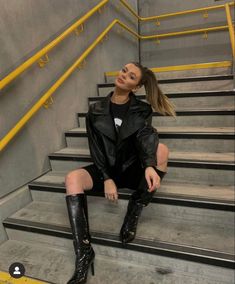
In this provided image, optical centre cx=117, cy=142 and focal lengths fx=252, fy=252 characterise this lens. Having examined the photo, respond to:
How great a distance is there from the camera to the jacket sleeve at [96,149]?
1572 mm

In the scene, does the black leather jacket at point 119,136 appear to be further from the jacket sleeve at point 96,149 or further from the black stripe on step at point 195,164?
the black stripe on step at point 195,164

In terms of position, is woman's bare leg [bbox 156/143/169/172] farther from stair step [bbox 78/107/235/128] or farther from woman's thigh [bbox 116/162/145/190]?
stair step [bbox 78/107/235/128]

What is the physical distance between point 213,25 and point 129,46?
1.31m

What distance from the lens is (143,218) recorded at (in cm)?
163

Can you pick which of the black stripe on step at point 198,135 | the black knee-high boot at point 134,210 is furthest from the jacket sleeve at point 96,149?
the black stripe on step at point 198,135

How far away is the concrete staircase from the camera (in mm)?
1348

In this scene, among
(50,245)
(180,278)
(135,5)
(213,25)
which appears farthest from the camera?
(135,5)

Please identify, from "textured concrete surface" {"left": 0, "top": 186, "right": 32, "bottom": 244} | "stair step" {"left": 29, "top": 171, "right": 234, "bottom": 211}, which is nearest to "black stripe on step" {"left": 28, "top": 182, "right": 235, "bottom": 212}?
"stair step" {"left": 29, "top": 171, "right": 234, "bottom": 211}

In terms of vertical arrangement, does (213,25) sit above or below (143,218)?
above

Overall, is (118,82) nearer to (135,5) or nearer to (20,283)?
(20,283)

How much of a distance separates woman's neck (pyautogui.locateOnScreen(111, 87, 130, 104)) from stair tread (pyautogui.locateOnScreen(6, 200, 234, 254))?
2.21 ft

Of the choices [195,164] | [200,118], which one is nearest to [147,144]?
[195,164]

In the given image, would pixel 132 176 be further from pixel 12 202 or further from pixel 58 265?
pixel 12 202

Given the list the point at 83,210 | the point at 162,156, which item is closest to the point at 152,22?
the point at 162,156
